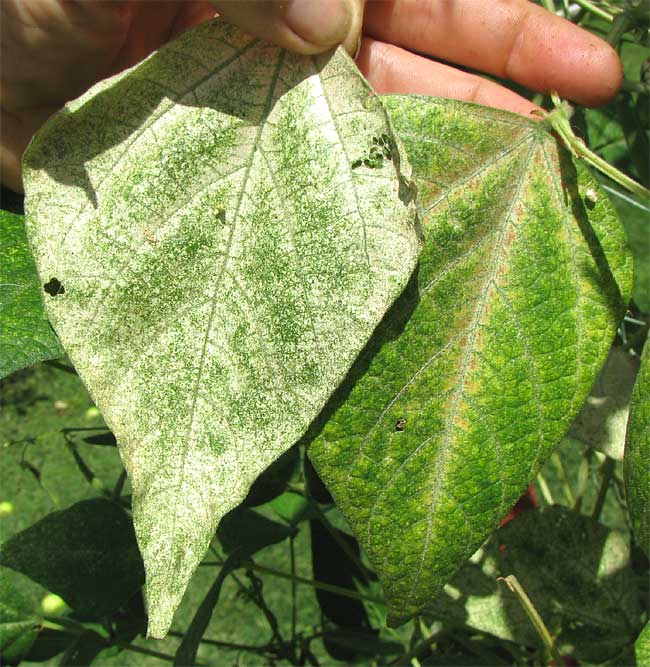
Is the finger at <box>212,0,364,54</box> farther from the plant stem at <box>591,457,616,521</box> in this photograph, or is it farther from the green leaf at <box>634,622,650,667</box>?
the plant stem at <box>591,457,616,521</box>

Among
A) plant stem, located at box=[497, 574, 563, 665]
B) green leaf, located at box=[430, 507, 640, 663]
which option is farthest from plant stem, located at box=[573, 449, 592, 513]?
plant stem, located at box=[497, 574, 563, 665]

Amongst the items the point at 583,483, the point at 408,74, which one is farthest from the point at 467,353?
the point at 583,483

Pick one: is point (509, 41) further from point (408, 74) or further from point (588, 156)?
point (588, 156)

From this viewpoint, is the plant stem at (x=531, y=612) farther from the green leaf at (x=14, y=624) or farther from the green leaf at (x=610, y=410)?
the green leaf at (x=14, y=624)

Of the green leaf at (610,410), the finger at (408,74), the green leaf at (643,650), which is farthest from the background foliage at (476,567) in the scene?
the green leaf at (643,650)

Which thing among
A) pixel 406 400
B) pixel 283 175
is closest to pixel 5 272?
pixel 283 175
